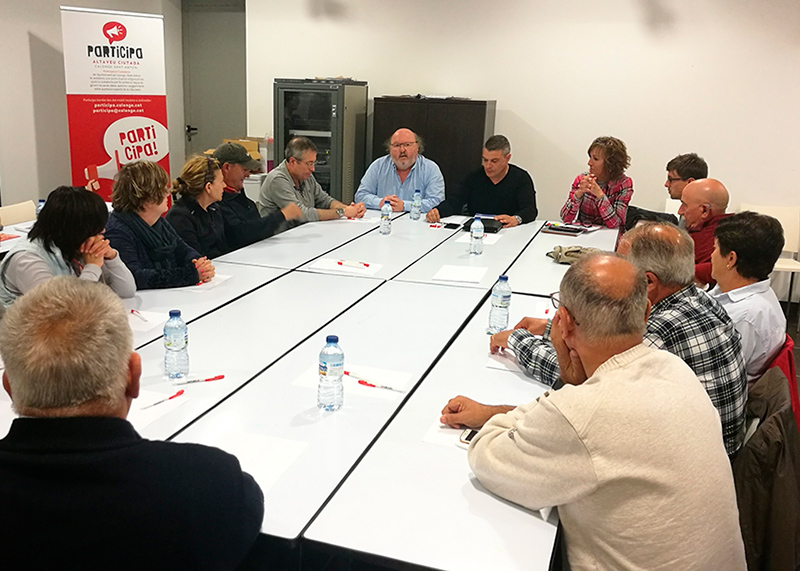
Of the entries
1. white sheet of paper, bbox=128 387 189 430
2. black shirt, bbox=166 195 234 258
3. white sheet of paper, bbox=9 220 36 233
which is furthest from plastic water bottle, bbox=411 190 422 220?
white sheet of paper, bbox=128 387 189 430

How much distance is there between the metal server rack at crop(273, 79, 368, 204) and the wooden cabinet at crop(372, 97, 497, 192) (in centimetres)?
25

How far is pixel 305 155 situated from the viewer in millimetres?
4855

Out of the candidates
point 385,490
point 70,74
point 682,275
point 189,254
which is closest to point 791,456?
point 682,275

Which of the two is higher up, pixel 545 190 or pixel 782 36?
pixel 782 36

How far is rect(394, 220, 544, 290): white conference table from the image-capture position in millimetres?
3512

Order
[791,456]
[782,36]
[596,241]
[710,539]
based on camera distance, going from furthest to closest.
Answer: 1. [782,36]
2. [596,241]
3. [791,456]
4. [710,539]

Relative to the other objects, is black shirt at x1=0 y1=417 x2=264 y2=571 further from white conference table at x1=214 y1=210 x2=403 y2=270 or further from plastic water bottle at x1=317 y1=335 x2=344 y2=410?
white conference table at x1=214 y1=210 x2=403 y2=270

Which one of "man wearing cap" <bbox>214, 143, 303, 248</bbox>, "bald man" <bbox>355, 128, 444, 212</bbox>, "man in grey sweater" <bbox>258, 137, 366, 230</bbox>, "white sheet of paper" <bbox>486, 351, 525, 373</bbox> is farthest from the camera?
"bald man" <bbox>355, 128, 444, 212</bbox>

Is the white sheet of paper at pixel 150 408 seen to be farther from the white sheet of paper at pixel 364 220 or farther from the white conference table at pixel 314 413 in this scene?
the white sheet of paper at pixel 364 220

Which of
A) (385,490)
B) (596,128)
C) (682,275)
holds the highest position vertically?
(596,128)

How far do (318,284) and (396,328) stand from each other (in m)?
0.73

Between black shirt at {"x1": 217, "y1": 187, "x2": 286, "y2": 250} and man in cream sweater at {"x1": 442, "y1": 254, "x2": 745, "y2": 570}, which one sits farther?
black shirt at {"x1": 217, "y1": 187, "x2": 286, "y2": 250}

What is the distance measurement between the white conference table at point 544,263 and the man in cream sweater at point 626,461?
126cm

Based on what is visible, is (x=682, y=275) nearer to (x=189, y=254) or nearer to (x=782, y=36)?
(x=189, y=254)
